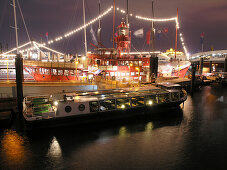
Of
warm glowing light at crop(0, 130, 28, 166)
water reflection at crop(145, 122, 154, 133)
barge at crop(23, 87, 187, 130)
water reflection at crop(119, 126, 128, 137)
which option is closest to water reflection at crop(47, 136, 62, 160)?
warm glowing light at crop(0, 130, 28, 166)

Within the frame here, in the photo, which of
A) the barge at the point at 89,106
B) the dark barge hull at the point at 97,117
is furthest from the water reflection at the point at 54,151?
the barge at the point at 89,106

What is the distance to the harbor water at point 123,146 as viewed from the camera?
11.8 meters

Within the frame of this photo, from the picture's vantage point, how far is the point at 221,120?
20.4m

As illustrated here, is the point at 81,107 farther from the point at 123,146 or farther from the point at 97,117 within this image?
the point at 123,146

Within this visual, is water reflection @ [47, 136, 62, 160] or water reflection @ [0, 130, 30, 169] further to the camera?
water reflection @ [47, 136, 62, 160]

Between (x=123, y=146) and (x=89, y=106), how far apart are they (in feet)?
18.4

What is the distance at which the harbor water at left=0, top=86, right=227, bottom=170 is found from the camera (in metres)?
11.8

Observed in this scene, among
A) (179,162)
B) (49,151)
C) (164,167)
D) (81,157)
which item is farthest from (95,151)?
(179,162)

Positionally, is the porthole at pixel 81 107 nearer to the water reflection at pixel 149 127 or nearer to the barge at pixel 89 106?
the barge at pixel 89 106

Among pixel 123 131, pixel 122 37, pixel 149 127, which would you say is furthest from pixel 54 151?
pixel 122 37

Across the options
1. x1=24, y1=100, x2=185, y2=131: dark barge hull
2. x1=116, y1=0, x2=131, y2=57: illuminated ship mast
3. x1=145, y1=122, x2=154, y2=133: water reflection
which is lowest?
x1=145, y1=122, x2=154, y2=133: water reflection

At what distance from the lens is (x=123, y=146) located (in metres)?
14.1

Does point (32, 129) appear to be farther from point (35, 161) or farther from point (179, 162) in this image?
point (179, 162)

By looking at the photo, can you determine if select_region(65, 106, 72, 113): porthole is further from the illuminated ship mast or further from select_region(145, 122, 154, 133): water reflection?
the illuminated ship mast
